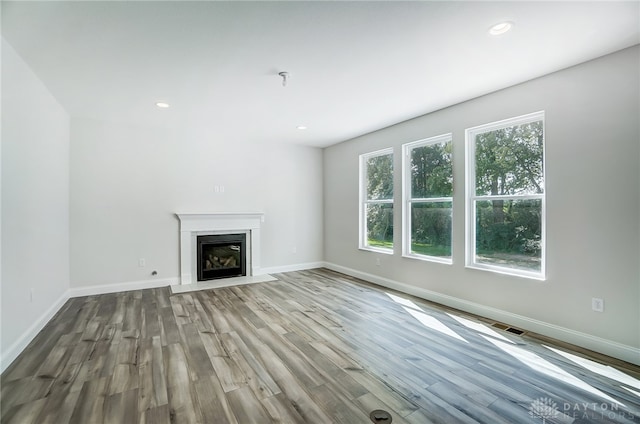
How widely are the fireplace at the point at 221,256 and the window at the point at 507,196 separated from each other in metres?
3.78

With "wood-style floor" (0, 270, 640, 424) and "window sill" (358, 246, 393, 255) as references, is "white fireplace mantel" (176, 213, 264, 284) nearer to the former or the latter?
"wood-style floor" (0, 270, 640, 424)

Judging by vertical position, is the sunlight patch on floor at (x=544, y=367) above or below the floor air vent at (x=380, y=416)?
below

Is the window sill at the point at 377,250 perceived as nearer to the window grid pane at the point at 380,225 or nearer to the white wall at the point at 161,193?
the window grid pane at the point at 380,225

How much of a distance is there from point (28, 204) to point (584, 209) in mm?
5130

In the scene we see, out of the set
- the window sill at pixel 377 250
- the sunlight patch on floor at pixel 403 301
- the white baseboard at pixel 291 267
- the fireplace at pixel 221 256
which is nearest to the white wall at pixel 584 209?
the sunlight patch on floor at pixel 403 301

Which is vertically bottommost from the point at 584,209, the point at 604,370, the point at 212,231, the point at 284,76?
the point at 604,370

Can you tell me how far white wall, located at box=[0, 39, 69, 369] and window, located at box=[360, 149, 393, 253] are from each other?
171 inches

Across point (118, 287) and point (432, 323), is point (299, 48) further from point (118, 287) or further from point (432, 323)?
point (118, 287)

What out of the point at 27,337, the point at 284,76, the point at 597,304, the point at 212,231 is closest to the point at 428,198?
the point at 597,304

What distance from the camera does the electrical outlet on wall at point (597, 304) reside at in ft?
8.23

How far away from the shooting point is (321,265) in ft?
20.4

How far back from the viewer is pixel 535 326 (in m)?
2.90

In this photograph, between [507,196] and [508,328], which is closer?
[508,328]

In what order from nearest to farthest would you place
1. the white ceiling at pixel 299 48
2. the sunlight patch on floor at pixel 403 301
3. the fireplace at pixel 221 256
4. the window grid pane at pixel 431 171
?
the white ceiling at pixel 299 48, the sunlight patch on floor at pixel 403 301, the window grid pane at pixel 431 171, the fireplace at pixel 221 256
